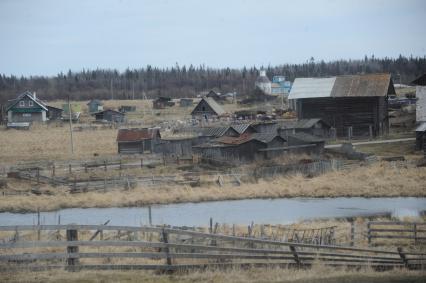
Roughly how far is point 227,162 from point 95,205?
12.7 metres

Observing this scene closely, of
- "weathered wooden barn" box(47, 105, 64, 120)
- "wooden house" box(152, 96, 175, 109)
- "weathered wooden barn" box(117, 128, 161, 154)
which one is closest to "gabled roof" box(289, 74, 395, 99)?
"weathered wooden barn" box(117, 128, 161, 154)

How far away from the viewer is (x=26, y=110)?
286 ft

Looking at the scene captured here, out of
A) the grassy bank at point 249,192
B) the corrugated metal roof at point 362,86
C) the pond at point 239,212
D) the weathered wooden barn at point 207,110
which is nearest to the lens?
the pond at point 239,212

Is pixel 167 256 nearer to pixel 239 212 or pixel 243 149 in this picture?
pixel 239 212

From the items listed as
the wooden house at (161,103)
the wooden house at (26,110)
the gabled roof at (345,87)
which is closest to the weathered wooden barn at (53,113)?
the wooden house at (26,110)

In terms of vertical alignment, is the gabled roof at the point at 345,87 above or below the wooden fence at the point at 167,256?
above

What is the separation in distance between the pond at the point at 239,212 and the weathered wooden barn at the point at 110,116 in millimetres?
55082

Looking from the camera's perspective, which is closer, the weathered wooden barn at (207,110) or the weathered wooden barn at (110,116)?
the weathered wooden barn at (207,110)

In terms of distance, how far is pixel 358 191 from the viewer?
3584 centimetres

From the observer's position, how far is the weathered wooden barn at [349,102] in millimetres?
58094

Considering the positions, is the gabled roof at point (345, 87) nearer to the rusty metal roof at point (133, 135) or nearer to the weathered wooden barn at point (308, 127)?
the weathered wooden barn at point (308, 127)

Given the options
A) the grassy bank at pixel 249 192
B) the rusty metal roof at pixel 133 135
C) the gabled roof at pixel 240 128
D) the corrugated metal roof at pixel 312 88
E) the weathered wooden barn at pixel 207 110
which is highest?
the corrugated metal roof at pixel 312 88

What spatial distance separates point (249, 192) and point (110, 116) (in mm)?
55201

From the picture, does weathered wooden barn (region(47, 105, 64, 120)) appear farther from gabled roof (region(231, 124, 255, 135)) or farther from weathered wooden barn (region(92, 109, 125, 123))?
gabled roof (region(231, 124, 255, 135))
